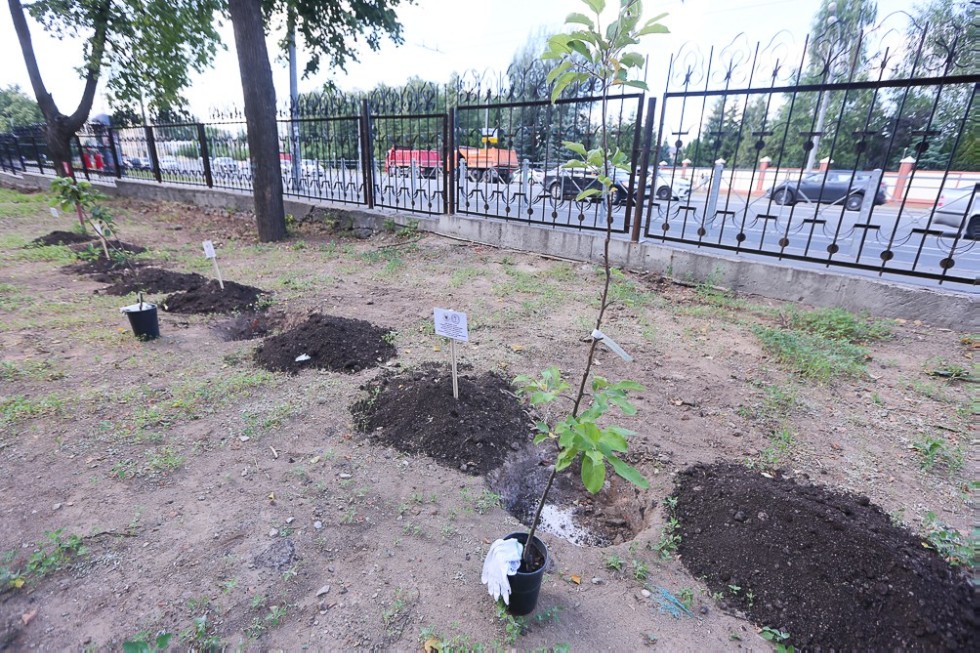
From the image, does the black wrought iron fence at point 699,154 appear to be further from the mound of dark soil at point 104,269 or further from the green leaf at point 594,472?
the mound of dark soil at point 104,269

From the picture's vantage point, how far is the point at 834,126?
4.44 metres

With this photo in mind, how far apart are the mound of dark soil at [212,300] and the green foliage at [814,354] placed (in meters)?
4.89

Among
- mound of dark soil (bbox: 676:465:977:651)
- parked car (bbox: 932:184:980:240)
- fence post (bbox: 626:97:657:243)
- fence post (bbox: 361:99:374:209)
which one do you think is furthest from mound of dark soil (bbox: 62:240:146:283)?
parked car (bbox: 932:184:980:240)

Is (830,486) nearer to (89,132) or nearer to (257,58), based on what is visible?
(257,58)

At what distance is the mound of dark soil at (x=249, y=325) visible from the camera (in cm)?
405

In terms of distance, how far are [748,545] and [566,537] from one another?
788 millimetres

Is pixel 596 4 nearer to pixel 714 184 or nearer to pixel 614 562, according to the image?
pixel 614 562

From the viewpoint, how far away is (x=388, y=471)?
2.35m

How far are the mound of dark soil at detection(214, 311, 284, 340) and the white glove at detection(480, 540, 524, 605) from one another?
129 inches

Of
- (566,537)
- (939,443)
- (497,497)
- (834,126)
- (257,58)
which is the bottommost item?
(566,537)

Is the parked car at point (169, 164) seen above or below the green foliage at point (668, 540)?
above

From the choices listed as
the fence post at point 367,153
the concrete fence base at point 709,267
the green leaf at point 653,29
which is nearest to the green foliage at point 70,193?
the concrete fence base at point 709,267

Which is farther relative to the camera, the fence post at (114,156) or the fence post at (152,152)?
the fence post at (114,156)

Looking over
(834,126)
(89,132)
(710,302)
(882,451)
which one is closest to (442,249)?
(710,302)
